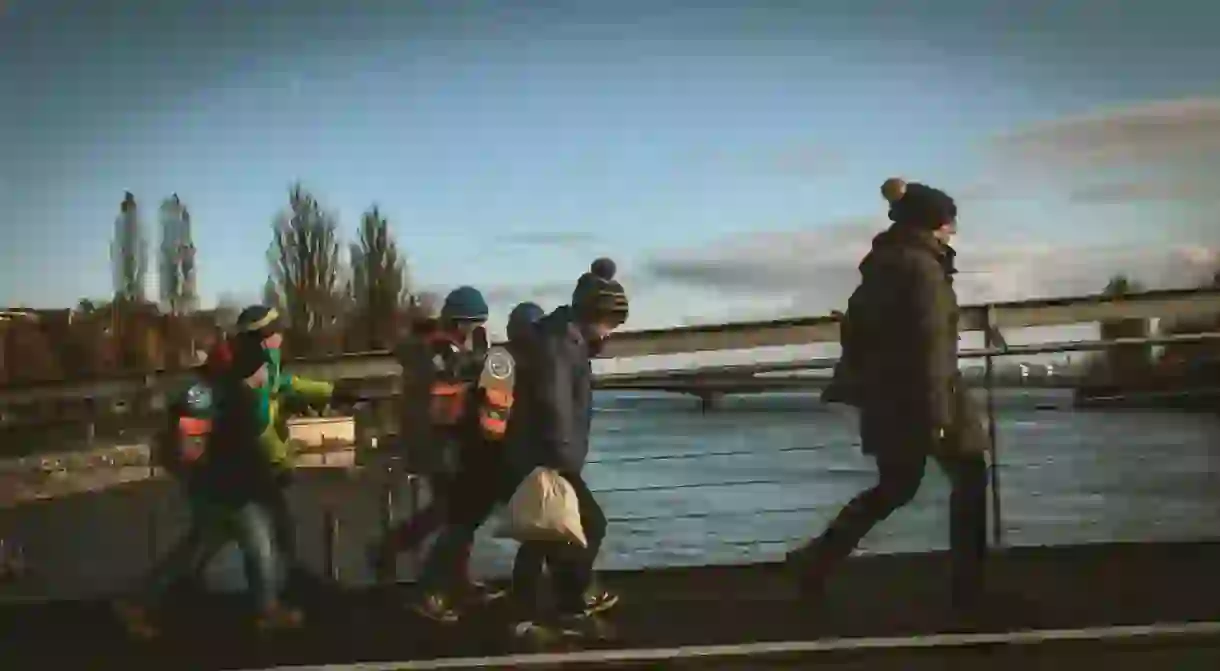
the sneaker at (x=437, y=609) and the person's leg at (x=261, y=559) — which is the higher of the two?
the person's leg at (x=261, y=559)

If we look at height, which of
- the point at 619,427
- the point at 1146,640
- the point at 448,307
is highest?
the point at 448,307

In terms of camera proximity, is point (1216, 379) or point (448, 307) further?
point (1216, 379)

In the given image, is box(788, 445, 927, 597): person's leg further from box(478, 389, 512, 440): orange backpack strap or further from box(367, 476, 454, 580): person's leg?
box(367, 476, 454, 580): person's leg

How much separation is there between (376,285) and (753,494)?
200cm

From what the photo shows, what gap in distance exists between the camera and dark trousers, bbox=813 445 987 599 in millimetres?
5457

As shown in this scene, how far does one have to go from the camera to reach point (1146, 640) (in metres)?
5.17

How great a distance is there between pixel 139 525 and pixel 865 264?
Answer: 3.49 metres

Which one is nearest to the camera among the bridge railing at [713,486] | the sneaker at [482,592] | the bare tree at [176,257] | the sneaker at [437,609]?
the bare tree at [176,257]

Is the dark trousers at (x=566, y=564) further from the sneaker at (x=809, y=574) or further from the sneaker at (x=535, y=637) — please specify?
the sneaker at (x=809, y=574)

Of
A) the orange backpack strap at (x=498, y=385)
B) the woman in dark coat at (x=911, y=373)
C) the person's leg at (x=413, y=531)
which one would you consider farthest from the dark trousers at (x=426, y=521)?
the woman in dark coat at (x=911, y=373)

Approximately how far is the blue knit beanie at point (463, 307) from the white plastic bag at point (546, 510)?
2.38 feet

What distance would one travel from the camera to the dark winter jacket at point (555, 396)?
5227mm

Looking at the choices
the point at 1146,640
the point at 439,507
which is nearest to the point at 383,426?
the point at 439,507

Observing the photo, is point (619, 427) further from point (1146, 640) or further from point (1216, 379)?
point (1216, 379)
